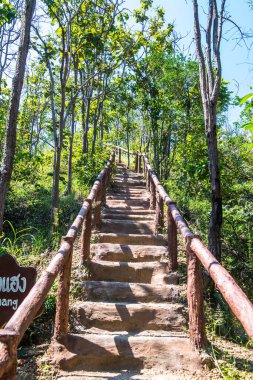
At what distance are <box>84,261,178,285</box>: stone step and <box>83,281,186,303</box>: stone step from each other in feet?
1.03

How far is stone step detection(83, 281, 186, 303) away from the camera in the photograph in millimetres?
4262

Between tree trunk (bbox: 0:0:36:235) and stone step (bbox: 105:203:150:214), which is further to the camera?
stone step (bbox: 105:203:150:214)

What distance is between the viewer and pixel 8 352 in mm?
1700

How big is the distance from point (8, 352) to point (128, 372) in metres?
1.83

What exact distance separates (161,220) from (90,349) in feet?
10.00

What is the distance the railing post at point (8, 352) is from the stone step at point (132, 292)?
2507 millimetres

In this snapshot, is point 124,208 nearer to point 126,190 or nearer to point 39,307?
point 126,190

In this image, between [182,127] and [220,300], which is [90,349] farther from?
[182,127]

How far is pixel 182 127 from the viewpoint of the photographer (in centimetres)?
1034

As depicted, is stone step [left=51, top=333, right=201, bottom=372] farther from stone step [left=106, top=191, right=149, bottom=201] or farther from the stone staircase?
stone step [left=106, top=191, right=149, bottom=201]

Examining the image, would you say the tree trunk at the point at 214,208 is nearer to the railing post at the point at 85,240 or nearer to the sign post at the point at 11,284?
the railing post at the point at 85,240

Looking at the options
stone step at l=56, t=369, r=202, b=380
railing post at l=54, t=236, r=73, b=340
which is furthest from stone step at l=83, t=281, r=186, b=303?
stone step at l=56, t=369, r=202, b=380

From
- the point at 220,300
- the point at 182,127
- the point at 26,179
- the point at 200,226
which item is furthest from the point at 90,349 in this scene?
the point at 182,127

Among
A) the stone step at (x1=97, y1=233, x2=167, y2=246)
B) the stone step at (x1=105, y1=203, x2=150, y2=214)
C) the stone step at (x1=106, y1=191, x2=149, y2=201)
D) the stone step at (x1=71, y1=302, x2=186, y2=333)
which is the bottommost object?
the stone step at (x1=71, y1=302, x2=186, y2=333)
